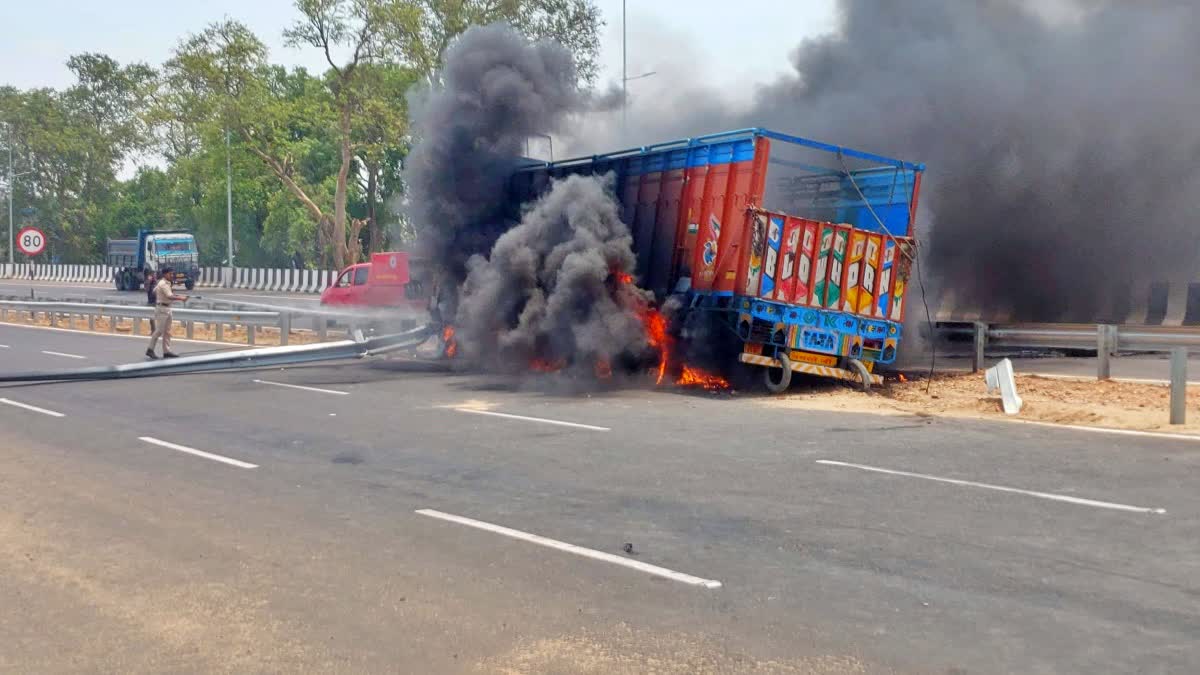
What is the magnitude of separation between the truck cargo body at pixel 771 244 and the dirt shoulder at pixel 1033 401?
0.71 m

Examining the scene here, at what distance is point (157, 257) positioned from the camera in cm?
4928

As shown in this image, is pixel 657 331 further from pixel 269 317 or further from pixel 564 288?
pixel 269 317

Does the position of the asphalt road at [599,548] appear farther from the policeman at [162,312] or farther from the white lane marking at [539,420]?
the policeman at [162,312]

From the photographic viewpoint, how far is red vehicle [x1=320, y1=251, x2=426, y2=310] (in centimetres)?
2408

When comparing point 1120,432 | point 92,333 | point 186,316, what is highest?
point 1120,432

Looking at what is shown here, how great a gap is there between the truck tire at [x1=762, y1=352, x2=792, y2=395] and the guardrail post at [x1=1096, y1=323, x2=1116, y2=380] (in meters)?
3.79

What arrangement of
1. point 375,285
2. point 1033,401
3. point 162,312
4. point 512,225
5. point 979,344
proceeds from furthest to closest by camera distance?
point 375,285, point 162,312, point 512,225, point 979,344, point 1033,401

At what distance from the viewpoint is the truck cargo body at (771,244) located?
1356cm

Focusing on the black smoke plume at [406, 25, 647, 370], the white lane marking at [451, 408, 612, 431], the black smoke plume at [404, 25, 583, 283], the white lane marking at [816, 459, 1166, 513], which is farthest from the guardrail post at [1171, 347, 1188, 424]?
the black smoke plume at [404, 25, 583, 283]

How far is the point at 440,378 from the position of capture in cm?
1597

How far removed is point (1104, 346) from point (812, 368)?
11.6ft

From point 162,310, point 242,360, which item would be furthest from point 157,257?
point 242,360

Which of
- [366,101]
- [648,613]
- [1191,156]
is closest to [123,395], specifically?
[648,613]

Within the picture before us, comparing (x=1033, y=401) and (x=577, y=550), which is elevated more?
(x=1033, y=401)
